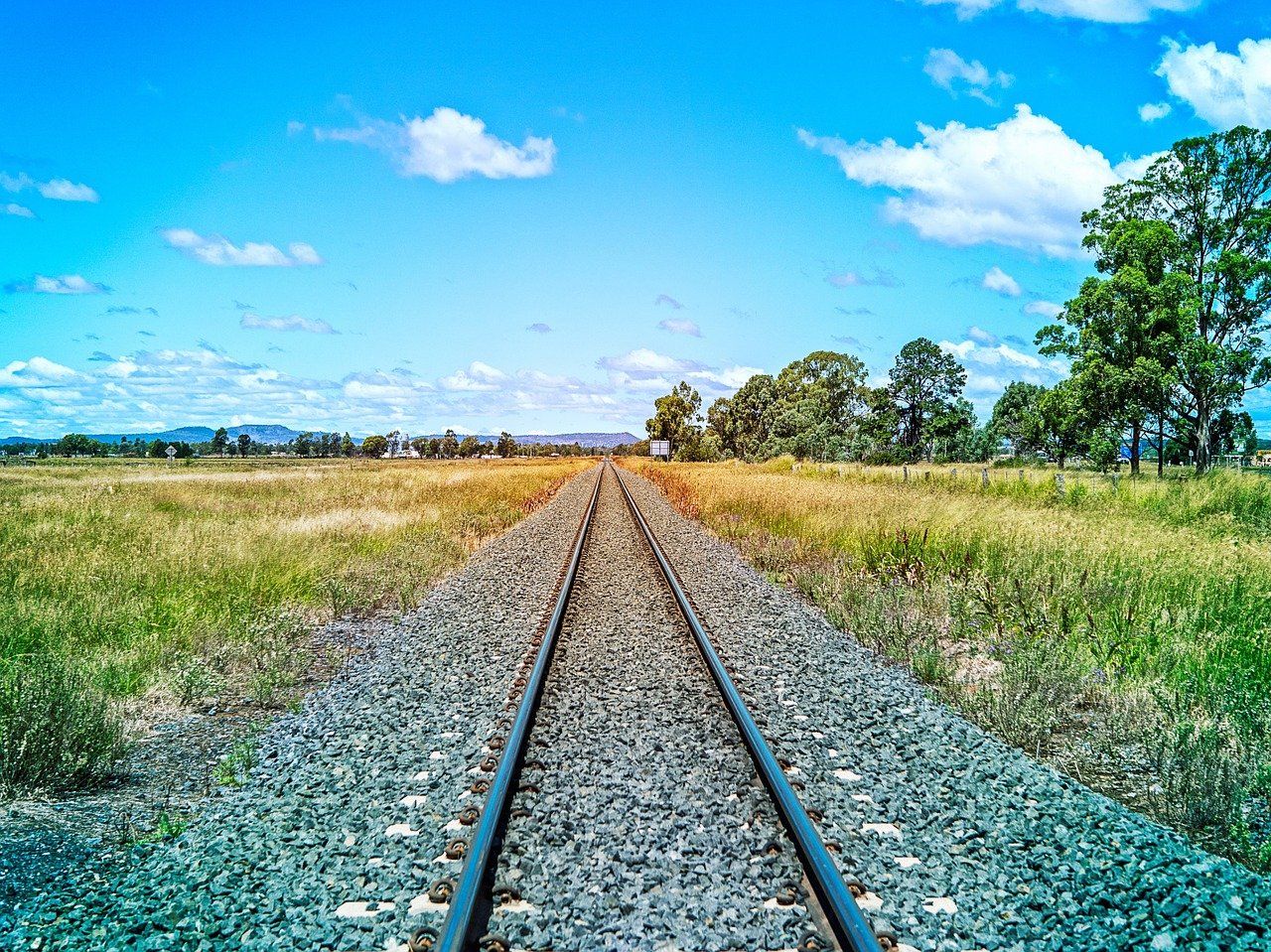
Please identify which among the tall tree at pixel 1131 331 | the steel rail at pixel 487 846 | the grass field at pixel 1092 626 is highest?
the tall tree at pixel 1131 331

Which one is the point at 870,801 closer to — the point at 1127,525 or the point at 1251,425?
the point at 1127,525

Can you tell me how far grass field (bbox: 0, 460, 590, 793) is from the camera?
14.4 feet

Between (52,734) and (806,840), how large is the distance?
4366 mm

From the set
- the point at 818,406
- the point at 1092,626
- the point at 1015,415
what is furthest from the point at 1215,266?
the point at 1015,415

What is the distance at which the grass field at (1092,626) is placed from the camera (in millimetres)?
4086

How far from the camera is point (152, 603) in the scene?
294 inches

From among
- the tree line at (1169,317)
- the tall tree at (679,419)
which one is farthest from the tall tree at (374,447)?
the tree line at (1169,317)

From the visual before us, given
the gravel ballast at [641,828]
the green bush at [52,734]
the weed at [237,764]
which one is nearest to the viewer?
the gravel ballast at [641,828]

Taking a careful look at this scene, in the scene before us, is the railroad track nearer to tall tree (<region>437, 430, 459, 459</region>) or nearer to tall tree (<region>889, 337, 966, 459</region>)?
tall tree (<region>889, 337, 966, 459</region>)

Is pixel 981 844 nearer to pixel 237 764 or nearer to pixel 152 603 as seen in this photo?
pixel 237 764

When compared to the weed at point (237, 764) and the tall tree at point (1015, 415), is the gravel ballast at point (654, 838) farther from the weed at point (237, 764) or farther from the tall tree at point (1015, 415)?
the tall tree at point (1015, 415)

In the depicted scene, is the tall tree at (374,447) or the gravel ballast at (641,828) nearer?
the gravel ballast at (641,828)

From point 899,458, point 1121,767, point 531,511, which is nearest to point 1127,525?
point 1121,767

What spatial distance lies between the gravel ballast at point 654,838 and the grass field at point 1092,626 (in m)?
0.42
